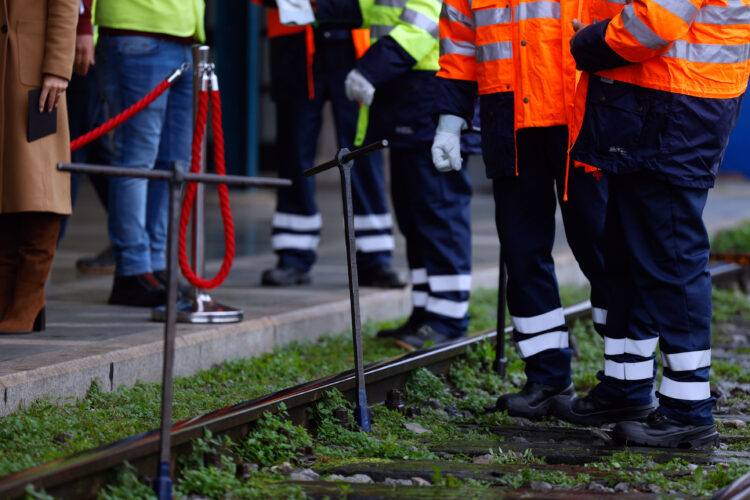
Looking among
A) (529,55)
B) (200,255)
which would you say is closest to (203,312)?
(200,255)

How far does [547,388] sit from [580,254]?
1.83 feet

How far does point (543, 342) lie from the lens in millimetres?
4625

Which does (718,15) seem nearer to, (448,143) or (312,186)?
(448,143)

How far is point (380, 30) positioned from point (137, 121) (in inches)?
52.8

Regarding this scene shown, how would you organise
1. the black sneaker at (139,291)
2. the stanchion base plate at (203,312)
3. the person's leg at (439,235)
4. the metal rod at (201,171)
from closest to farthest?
1. the metal rod at (201,171)
2. the stanchion base plate at (203,312)
3. the person's leg at (439,235)
4. the black sneaker at (139,291)

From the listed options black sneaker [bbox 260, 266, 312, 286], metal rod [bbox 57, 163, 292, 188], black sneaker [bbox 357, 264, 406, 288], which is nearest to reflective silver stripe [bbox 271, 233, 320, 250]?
black sneaker [bbox 260, 266, 312, 286]

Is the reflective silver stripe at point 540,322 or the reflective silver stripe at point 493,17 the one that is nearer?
the reflective silver stripe at point 493,17

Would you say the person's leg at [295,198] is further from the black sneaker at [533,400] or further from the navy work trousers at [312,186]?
the black sneaker at [533,400]

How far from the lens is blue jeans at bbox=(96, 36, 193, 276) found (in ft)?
19.7

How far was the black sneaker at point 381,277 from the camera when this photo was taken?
23.8 ft

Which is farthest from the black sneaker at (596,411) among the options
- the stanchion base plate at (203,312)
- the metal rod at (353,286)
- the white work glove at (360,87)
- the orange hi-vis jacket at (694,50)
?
the white work glove at (360,87)

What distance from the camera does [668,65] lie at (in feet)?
12.8

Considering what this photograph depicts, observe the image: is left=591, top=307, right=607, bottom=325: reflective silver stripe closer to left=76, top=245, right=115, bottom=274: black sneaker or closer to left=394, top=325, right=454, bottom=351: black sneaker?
left=394, top=325, right=454, bottom=351: black sneaker

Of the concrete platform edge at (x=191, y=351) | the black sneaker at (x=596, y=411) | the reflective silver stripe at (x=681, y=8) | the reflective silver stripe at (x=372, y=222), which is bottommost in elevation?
the black sneaker at (x=596, y=411)
